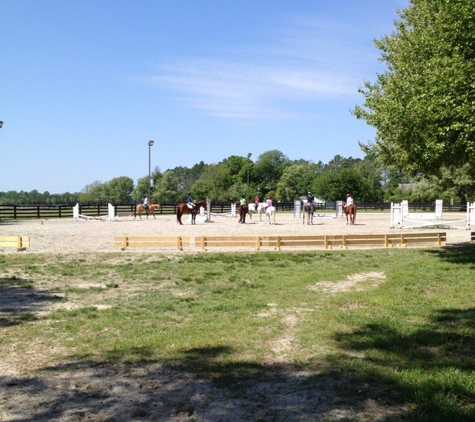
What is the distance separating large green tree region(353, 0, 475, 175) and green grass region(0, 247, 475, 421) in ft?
11.5

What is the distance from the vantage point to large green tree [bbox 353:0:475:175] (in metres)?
13.3

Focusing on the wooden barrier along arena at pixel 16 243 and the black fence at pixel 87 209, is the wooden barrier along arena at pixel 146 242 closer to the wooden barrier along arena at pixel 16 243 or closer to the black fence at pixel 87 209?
the wooden barrier along arena at pixel 16 243

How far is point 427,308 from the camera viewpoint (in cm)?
871

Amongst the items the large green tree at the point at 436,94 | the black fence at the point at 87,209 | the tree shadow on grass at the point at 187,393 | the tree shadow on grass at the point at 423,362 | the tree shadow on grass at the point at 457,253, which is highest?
the large green tree at the point at 436,94

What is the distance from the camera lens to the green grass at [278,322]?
17.9 ft

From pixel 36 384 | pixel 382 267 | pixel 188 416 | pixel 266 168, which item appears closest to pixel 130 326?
pixel 36 384

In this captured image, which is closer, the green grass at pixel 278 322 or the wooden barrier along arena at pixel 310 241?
the green grass at pixel 278 322

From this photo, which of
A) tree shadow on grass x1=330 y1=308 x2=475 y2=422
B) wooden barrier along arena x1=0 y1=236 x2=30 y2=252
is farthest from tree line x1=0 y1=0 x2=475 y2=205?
wooden barrier along arena x1=0 y1=236 x2=30 y2=252

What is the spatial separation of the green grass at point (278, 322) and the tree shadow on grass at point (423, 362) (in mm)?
14

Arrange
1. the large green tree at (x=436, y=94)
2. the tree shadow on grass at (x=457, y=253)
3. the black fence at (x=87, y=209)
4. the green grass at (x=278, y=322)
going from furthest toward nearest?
the black fence at (x=87, y=209)
the tree shadow on grass at (x=457, y=253)
the large green tree at (x=436, y=94)
the green grass at (x=278, y=322)

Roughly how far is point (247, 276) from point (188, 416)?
838cm

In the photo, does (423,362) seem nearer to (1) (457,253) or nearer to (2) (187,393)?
(2) (187,393)

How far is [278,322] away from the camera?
7938 mm

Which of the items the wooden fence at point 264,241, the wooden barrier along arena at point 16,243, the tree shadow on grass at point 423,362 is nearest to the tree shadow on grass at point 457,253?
the wooden fence at point 264,241
